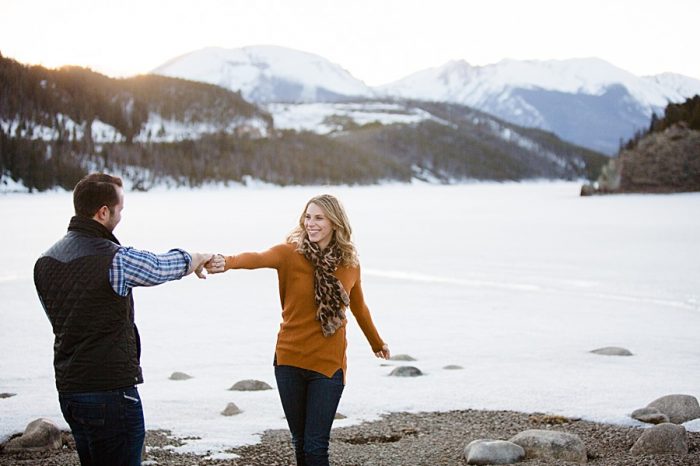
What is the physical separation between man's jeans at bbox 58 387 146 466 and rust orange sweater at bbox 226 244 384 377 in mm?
1076

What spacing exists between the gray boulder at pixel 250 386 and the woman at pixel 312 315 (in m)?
4.65

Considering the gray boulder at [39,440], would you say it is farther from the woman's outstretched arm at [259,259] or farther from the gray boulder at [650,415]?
the gray boulder at [650,415]

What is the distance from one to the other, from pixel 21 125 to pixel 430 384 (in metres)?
165

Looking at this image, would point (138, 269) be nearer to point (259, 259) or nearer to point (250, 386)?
point (259, 259)

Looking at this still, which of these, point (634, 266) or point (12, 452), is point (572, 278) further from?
point (12, 452)

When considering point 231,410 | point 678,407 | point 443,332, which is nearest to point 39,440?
point 231,410

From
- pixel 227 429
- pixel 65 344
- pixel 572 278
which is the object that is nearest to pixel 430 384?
pixel 227 429

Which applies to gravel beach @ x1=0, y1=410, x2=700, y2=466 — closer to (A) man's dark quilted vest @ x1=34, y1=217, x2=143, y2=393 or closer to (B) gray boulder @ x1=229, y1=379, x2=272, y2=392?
(B) gray boulder @ x1=229, y1=379, x2=272, y2=392

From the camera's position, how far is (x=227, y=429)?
771 centimetres

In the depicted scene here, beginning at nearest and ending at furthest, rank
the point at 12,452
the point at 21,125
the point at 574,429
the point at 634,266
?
the point at 12,452, the point at 574,429, the point at 634,266, the point at 21,125

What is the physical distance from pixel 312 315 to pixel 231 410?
379cm

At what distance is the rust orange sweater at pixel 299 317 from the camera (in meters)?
4.95

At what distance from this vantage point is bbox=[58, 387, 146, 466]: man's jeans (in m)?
4.10

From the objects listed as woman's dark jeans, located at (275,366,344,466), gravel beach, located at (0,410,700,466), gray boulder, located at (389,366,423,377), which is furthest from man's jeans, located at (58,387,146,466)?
gray boulder, located at (389,366,423,377)
